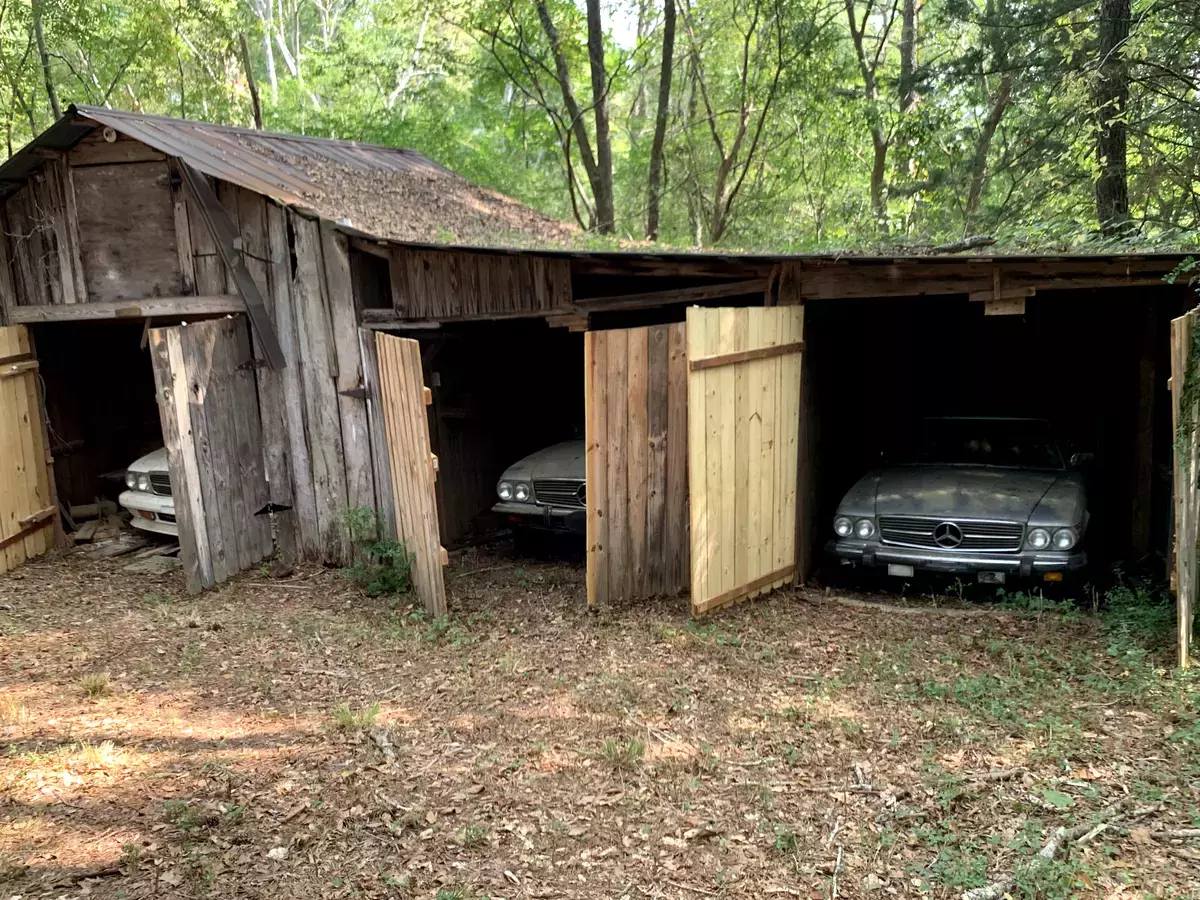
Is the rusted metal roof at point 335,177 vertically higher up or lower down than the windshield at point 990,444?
higher up

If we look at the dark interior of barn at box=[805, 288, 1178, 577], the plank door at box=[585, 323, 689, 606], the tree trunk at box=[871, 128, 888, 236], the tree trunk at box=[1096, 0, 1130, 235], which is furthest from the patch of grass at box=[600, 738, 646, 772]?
the tree trunk at box=[871, 128, 888, 236]

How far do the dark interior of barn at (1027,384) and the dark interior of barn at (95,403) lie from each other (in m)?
7.91

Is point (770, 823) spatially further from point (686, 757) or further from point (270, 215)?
point (270, 215)

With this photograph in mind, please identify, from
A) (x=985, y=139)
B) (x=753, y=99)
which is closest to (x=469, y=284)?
(x=985, y=139)

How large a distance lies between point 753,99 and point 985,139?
5.65m

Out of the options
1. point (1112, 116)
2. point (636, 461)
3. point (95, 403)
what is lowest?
point (636, 461)

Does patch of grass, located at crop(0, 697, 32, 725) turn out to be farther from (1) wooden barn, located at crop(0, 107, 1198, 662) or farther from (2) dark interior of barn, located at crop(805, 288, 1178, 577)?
(2) dark interior of barn, located at crop(805, 288, 1178, 577)

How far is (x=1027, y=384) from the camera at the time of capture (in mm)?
12039

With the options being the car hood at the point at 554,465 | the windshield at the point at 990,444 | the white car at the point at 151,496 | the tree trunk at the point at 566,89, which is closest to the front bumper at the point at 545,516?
the car hood at the point at 554,465

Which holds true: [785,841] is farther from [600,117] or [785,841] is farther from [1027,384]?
[600,117]

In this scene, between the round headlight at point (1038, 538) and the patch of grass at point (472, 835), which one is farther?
the round headlight at point (1038, 538)

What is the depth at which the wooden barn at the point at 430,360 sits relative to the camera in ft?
21.4

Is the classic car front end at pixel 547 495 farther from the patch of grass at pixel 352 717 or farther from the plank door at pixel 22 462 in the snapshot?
the plank door at pixel 22 462

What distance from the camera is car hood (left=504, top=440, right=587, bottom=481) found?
8094 mm
